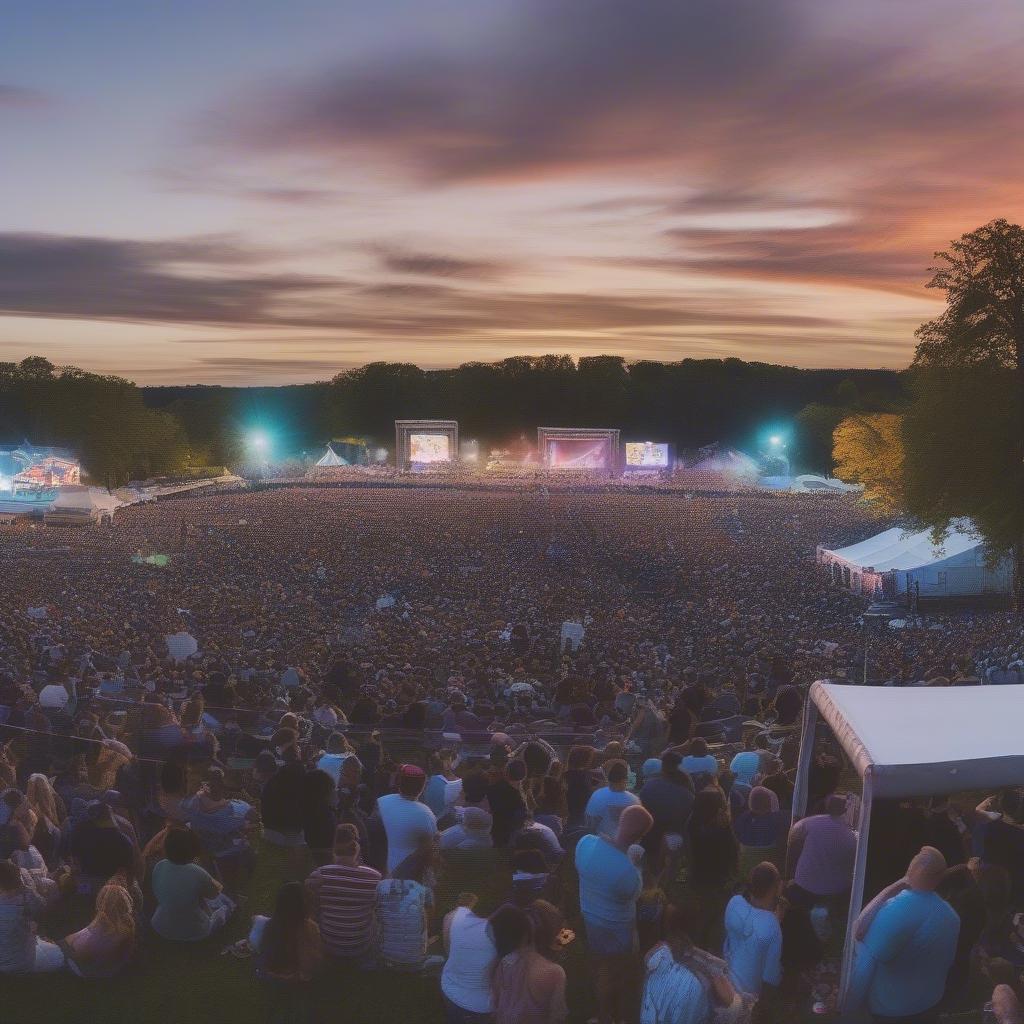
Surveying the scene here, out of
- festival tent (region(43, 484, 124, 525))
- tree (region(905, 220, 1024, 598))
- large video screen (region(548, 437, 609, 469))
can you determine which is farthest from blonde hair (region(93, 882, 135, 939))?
large video screen (region(548, 437, 609, 469))

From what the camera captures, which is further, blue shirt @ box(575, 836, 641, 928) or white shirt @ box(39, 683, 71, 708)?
white shirt @ box(39, 683, 71, 708)

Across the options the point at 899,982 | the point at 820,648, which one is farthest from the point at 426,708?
the point at 820,648

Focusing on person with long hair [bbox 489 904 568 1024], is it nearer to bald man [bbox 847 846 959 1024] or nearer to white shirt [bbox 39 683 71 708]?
bald man [bbox 847 846 959 1024]

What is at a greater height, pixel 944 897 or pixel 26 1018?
pixel 944 897

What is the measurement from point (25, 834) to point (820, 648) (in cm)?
1138

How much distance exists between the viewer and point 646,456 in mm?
81625

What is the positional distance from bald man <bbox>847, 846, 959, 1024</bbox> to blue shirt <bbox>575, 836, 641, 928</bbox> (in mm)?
935

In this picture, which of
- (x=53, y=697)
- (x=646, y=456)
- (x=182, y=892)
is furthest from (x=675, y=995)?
(x=646, y=456)

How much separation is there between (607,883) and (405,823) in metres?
1.13

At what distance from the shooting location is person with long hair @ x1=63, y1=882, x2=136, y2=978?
196 inches

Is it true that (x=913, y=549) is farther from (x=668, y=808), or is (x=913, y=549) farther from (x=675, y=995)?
(x=675, y=995)

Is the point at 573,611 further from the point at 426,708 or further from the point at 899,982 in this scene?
the point at 899,982

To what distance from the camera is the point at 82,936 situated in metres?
5.04

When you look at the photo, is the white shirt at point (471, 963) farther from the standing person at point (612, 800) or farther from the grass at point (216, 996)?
the standing person at point (612, 800)
